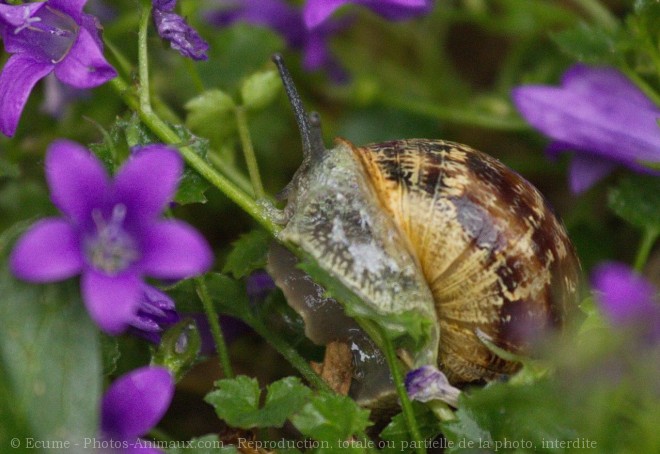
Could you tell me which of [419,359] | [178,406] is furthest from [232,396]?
[178,406]

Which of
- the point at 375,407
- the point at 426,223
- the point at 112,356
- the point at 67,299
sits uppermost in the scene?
the point at 426,223

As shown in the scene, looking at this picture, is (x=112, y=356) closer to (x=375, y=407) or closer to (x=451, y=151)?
(x=375, y=407)

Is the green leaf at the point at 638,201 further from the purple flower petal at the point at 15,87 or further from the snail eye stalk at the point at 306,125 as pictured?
the purple flower petal at the point at 15,87

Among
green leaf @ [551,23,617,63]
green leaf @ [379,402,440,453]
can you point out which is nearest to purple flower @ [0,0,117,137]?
green leaf @ [379,402,440,453]

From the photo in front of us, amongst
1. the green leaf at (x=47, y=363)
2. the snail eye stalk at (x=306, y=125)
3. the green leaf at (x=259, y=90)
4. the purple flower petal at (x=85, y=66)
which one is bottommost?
the green leaf at (x=47, y=363)

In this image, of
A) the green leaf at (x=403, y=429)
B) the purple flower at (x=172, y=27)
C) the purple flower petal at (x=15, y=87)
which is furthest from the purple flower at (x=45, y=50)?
the green leaf at (x=403, y=429)

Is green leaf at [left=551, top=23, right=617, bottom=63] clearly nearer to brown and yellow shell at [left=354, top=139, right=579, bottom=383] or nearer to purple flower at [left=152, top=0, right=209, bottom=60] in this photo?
brown and yellow shell at [left=354, top=139, right=579, bottom=383]
